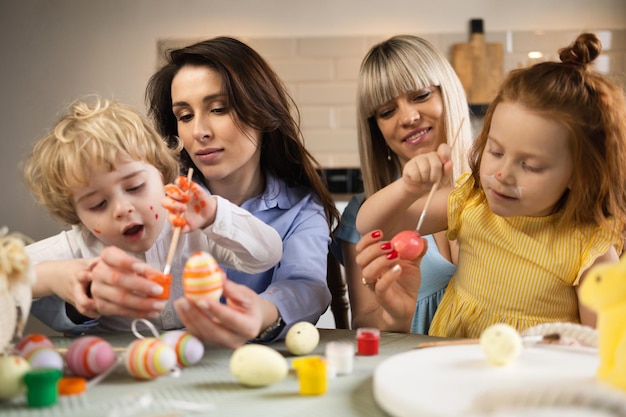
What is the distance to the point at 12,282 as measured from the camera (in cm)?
97

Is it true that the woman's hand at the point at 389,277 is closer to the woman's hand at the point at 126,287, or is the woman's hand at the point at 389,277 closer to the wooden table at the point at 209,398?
the wooden table at the point at 209,398

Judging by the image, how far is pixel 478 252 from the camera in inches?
57.0

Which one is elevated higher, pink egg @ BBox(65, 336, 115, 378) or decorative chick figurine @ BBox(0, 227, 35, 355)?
decorative chick figurine @ BBox(0, 227, 35, 355)

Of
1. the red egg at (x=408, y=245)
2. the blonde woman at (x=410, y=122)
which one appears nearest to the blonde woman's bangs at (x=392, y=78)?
the blonde woman at (x=410, y=122)

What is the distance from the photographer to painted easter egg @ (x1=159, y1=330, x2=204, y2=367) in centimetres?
103

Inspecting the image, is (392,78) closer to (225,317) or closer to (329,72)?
(225,317)

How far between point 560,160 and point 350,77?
238cm

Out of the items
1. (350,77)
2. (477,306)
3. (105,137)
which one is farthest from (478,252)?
(350,77)

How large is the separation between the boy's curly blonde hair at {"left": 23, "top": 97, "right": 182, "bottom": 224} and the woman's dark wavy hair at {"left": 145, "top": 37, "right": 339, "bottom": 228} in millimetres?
216

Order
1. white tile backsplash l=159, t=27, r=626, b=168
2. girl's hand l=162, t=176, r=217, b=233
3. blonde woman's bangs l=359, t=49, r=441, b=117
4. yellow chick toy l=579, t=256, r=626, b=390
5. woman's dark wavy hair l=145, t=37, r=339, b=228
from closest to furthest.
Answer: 1. yellow chick toy l=579, t=256, r=626, b=390
2. girl's hand l=162, t=176, r=217, b=233
3. woman's dark wavy hair l=145, t=37, r=339, b=228
4. blonde woman's bangs l=359, t=49, r=441, b=117
5. white tile backsplash l=159, t=27, r=626, b=168

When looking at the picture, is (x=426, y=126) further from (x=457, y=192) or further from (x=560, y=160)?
(x=560, y=160)

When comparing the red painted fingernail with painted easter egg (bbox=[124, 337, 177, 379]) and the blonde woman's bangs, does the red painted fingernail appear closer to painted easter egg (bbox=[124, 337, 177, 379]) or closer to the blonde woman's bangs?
painted easter egg (bbox=[124, 337, 177, 379])

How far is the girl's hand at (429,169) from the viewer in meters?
1.28

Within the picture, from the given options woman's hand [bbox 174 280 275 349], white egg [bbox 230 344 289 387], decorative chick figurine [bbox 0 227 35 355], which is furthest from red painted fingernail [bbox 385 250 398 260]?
decorative chick figurine [bbox 0 227 35 355]
